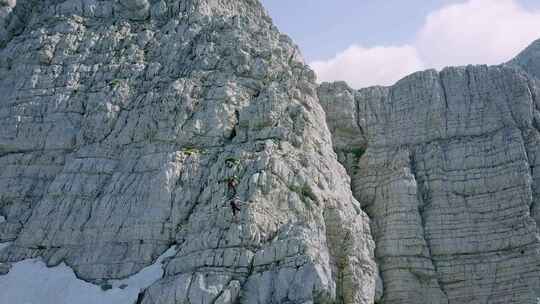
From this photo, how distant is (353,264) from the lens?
43.9m

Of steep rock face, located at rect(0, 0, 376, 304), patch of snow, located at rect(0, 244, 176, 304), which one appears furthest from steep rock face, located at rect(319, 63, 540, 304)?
patch of snow, located at rect(0, 244, 176, 304)

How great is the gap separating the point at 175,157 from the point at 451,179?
22.3 m

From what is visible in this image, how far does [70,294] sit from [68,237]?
16.6ft

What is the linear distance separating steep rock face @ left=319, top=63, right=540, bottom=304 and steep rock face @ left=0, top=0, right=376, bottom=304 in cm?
377

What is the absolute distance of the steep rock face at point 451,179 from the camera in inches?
1881

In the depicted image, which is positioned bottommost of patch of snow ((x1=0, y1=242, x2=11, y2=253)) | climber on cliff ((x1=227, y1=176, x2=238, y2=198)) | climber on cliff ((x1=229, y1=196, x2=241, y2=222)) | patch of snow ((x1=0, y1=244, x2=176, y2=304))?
patch of snow ((x1=0, y1=244, x2=176, y2=304))

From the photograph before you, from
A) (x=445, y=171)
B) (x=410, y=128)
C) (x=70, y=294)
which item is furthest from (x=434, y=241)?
(x=70, y=294)

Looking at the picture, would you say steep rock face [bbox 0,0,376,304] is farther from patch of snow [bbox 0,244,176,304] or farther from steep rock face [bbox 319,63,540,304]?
steep rock face [bbox 319,63,540,304]

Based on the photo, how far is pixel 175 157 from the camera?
47406mm

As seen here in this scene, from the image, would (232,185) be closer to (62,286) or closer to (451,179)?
(62,286)

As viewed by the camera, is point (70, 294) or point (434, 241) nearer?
point (70, 294)

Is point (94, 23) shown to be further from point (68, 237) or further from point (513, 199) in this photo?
point (513, 199)

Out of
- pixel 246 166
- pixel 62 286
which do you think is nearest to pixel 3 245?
pixel 62 286

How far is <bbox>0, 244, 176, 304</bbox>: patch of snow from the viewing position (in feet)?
135
